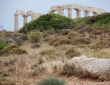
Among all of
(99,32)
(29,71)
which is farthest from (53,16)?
(29,71)

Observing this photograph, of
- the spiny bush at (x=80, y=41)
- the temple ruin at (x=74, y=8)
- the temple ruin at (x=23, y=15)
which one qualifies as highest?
the temple ruin at (x=74, y=8)

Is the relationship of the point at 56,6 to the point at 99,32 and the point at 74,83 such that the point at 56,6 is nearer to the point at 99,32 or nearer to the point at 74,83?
the point at 99,32

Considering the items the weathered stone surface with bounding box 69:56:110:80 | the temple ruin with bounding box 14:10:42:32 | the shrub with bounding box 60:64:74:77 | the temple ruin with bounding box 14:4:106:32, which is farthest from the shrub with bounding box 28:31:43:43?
the temple ruin with bounding box 14:10:42:32

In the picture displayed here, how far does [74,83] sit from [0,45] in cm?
1437

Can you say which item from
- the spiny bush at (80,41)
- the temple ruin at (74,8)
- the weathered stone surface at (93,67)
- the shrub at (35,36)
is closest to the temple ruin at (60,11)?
the temple ruin at (74,8)

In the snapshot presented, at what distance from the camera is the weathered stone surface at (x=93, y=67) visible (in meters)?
9.47

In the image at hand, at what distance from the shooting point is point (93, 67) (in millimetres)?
9680

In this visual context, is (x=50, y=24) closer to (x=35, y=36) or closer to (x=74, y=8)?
(x=35, y=36)

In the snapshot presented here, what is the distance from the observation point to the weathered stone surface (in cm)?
947

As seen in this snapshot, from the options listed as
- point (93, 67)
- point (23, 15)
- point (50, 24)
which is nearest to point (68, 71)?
point (93, 67)

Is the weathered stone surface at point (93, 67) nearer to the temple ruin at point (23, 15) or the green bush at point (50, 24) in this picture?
the green bush at point (50, 24)

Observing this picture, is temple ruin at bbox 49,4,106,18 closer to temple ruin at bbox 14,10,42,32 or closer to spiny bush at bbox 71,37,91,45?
temple ruin at bbox 14,10,42,32

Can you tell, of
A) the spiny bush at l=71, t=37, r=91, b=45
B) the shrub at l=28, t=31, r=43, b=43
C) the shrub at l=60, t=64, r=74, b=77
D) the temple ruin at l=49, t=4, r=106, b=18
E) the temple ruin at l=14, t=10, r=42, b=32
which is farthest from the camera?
the temple ruin at l=14, t=10, r=42, b=32

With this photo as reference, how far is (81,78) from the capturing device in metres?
10.2
